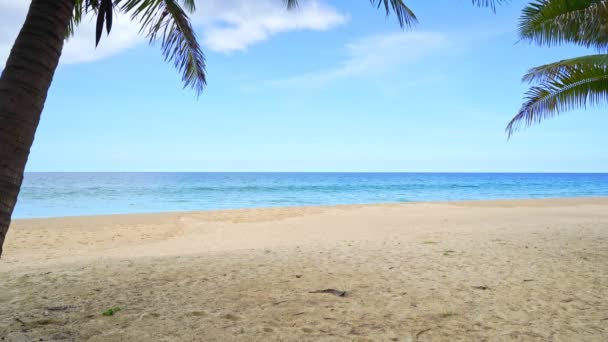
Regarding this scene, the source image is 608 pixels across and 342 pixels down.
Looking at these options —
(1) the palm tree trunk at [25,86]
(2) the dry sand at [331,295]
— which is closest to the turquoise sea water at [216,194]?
(2) the dry sand at [331,295]

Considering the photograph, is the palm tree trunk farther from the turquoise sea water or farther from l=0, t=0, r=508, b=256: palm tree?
the turquoise sea water

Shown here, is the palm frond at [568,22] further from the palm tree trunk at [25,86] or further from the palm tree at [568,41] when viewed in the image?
the palm tree trunk at [25,86]

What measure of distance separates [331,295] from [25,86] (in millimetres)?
3264

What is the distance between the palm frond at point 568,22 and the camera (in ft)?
20.2

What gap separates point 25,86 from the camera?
7.86 feet

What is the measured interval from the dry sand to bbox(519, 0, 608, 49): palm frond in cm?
363

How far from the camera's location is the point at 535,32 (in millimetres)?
6852

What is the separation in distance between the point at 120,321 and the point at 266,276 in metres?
1.99

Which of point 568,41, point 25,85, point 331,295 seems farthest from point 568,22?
point 25,85

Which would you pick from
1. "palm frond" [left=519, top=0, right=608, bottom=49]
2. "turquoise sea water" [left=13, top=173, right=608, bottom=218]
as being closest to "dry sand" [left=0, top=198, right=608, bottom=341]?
"palm frond" [left=519, top=0, right=608, bottom=49]

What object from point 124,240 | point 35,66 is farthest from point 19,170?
point 124,240

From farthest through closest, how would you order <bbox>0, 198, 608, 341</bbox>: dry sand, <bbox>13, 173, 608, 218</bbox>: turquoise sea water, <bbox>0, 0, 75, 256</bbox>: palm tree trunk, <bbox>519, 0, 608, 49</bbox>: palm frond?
<bbox>13, 173, 608, 218</bbox>: turquoise sea water, <bbox>519, 0, 608, 49</bbox>: palm frond, <bbox>0, 198, 608, 341</bbox>: dry sand, <bbox>0, 0, 75, 256</bbox>: palm tree trunk

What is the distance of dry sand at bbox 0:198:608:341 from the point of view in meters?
3.34

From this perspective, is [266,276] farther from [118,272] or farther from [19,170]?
[19,170]
